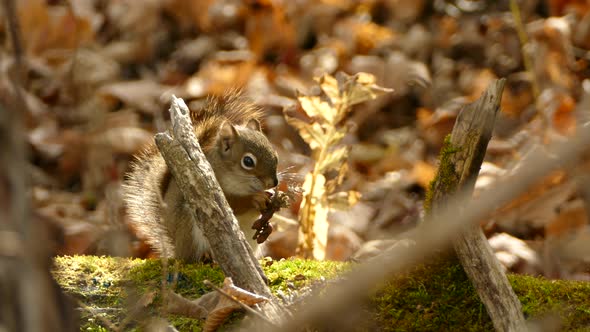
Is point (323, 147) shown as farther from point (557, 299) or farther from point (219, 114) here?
point (557, 299)

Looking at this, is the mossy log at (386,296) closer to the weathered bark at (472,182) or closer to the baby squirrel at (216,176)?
the weathered bark at (472,182)

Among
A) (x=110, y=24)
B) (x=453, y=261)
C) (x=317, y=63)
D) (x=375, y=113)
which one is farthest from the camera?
(x=110, y=24)

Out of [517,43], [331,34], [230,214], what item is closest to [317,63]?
[331,34]

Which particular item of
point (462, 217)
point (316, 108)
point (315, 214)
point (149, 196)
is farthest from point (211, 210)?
point (462, 217)

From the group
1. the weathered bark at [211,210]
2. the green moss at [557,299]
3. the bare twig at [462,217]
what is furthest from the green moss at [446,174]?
the bare twig at [462,217]

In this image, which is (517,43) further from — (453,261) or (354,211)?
(453,261)
